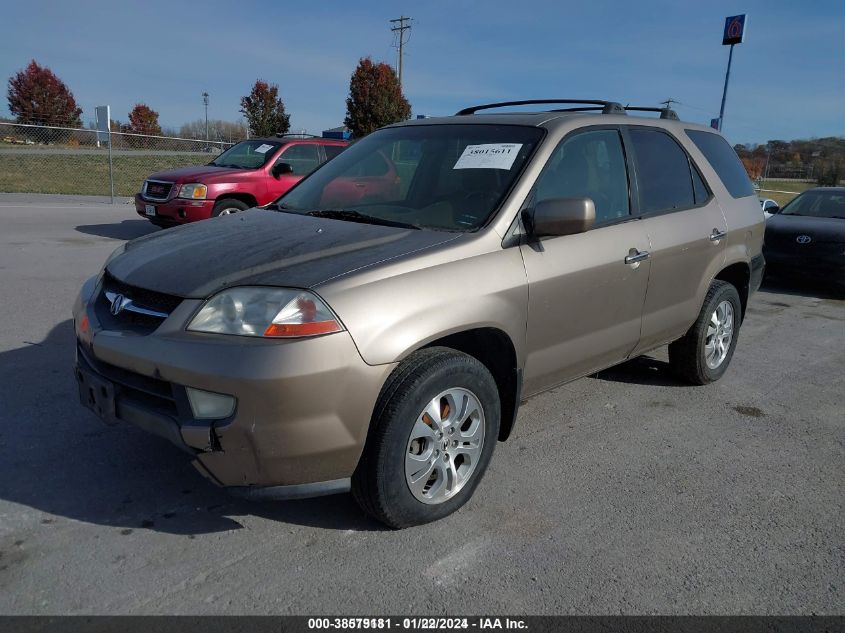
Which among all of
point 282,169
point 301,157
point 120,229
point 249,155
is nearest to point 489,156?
point 282,169

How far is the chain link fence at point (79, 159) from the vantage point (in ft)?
64.2

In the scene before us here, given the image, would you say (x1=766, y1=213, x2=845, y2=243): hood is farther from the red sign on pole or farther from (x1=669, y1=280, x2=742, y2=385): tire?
the red sign on pole

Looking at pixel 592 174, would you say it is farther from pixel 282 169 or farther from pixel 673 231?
pixel 282 169

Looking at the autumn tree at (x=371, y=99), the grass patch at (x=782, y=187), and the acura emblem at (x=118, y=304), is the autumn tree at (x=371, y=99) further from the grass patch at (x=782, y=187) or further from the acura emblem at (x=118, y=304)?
the acura emblem at (x=118, y=304)

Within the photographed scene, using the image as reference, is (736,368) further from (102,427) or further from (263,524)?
(102,427)

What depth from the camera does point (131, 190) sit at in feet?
64.7

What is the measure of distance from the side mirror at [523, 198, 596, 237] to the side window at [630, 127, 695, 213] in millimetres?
1018

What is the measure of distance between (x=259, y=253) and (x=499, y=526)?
5.16ft

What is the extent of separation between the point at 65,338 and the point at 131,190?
621 inches

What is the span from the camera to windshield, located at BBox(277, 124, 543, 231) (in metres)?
3.53

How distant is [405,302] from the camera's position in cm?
281

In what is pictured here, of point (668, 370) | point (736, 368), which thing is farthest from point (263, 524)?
point (736, 368)

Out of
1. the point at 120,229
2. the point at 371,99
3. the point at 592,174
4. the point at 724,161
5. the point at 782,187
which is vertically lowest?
the point at 120,229

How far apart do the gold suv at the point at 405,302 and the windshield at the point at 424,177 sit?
13 millimetres
